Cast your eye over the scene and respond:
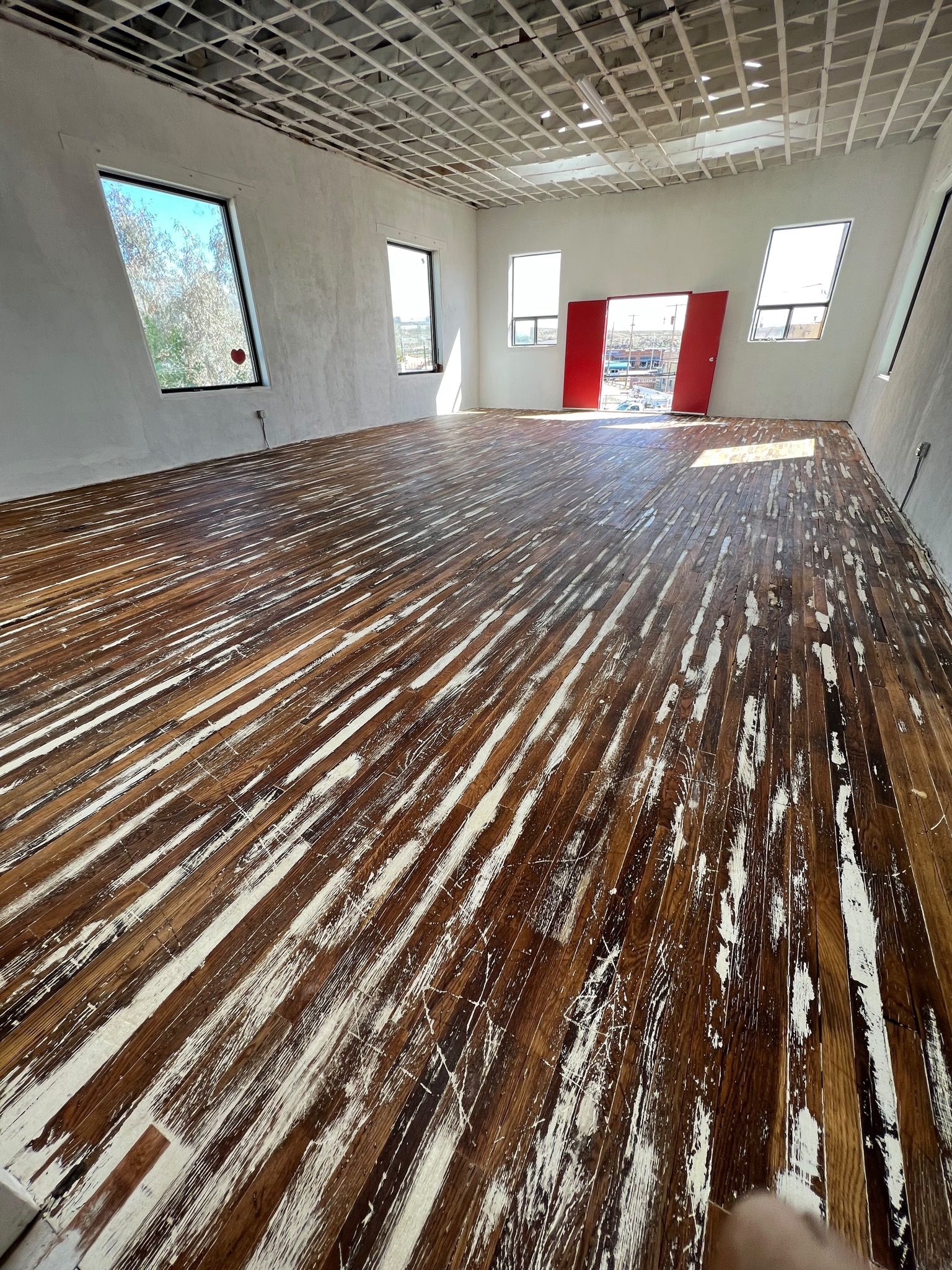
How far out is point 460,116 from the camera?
6.11m

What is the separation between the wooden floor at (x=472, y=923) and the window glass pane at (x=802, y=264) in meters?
7.98

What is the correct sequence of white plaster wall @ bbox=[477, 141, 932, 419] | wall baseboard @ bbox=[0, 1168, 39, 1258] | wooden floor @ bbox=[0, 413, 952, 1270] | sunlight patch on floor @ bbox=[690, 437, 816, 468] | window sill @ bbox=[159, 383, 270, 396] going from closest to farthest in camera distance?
wall baseboard @ bbox=[0, 1168, 39, 1258]
wooden floor @ bbox=[0, 413, 952, 1270]
window sill @ bbox=[159, 383, 270, 396]
sunlight patch on floor @ bbox=[690, 437, 816, 468]
white plaster wall @ bbox=[477, 141, 932, 419]

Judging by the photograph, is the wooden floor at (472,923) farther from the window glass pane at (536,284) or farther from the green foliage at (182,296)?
the window glass pane at (536,284)

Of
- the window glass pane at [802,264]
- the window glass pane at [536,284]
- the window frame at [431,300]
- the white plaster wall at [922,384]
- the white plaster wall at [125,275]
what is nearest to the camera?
the white plaster wall at [922,384]

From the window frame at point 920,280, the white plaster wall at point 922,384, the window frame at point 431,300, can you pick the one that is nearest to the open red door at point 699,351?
the white plaster wall at point 922,384

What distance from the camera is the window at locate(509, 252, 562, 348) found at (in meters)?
10.0

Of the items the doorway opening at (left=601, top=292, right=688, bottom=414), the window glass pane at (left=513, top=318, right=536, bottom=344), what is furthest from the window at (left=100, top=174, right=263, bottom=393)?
the doorway opening at (left=601, top=292, right=688, bottom=414)

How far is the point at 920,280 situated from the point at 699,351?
3.25 m

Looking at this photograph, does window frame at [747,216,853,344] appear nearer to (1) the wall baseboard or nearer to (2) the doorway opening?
(2) the doorway opening

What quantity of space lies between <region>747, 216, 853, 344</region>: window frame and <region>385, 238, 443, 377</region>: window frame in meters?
5.46

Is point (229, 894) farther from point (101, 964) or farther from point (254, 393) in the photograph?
point (254, 393)

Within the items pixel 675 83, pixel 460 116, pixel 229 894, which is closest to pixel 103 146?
pixel 460 116

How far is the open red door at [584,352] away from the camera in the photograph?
9.66m

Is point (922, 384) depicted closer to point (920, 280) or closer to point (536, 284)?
point (920, 280)
